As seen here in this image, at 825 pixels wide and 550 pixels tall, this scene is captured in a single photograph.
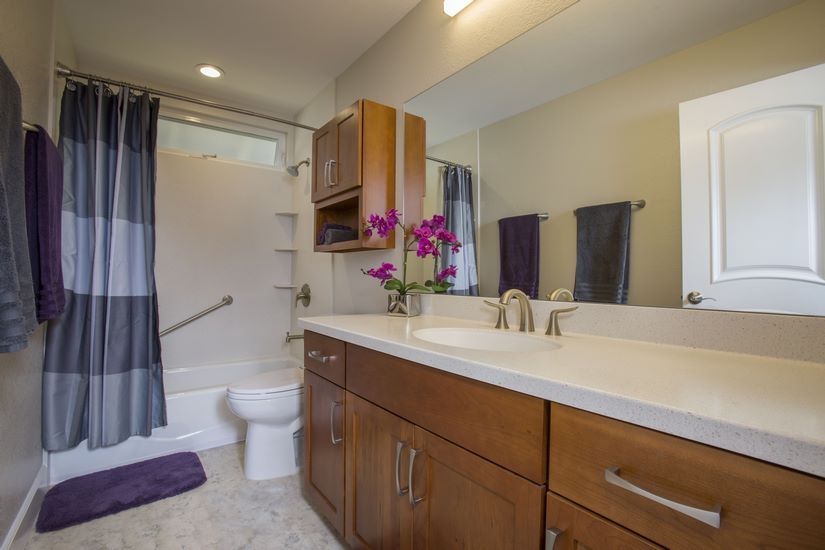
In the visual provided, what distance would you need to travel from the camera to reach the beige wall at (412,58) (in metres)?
1.35

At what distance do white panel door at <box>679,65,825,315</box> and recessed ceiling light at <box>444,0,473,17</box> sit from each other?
0.99 metres

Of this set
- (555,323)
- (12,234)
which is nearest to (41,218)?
(12,234)

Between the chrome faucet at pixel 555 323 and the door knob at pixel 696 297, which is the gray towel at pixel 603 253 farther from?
the door knob at pixel 696 297

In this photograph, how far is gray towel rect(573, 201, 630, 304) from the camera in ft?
3.44

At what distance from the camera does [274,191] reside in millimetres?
3008

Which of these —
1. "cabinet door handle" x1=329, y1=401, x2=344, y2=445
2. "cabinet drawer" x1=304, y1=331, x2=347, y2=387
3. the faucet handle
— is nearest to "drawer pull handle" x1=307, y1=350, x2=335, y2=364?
"cabinet drawer" x1=304, y1=331, x2=347, y2=387

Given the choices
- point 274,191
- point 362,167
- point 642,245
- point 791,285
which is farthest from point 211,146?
point 791,285

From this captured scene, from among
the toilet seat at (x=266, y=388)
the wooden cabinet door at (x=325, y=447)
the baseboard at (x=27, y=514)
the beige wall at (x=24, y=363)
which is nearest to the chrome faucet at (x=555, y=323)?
the wooden cabinet door at (x=325, y=447)

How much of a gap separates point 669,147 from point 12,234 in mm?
1782

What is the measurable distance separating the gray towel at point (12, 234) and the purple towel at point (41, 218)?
21 centimetres

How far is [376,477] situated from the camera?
3.63 ft

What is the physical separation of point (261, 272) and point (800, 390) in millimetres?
3022

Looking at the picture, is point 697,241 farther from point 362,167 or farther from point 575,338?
point 362,167

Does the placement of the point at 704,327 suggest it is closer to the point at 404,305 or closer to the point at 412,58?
the point at 404,305
